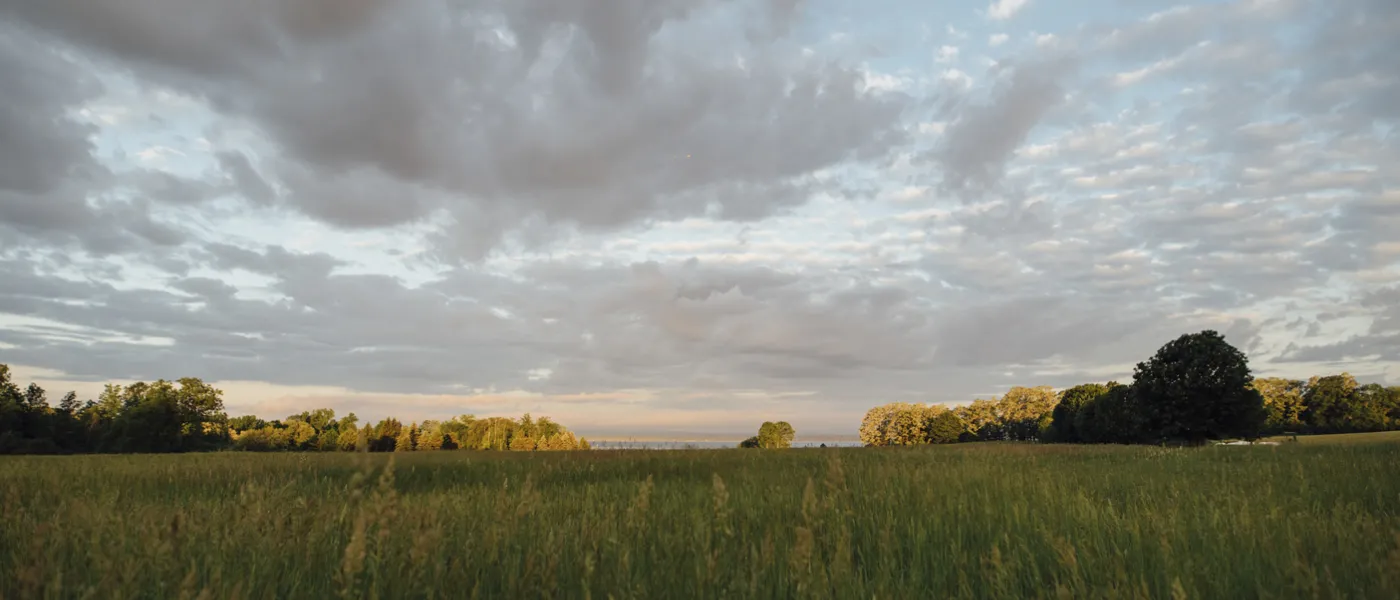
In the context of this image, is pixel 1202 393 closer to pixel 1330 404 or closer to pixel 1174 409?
pixel 1174 409

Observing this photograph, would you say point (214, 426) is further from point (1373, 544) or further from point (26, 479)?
point (1373, 544)

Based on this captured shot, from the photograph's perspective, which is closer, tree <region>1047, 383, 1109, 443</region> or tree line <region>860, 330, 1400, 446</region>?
tree line <region>860, 330, 1400, 446</region>

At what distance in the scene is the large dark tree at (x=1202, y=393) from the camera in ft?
132

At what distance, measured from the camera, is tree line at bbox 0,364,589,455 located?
203ft

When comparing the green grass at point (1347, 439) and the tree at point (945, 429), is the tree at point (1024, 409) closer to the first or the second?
the tree at point (945, 429)

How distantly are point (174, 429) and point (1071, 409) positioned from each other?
106199mm

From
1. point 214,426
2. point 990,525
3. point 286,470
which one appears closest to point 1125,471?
point 990,525

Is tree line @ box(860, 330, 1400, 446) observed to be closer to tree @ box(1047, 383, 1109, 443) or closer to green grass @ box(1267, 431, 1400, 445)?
tree @ box(1047, 383, 1109, 443)

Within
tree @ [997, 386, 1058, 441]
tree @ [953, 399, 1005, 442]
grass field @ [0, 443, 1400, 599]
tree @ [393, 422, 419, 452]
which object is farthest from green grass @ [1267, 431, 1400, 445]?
tree @ [953, 399, 1005, 442]

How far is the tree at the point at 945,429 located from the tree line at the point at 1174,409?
186mm

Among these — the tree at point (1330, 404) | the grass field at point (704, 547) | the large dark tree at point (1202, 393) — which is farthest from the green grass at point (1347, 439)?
the tree at point (1330, 404)

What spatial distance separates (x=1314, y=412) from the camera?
9706 cm

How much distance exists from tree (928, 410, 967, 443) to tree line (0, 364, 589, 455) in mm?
70743

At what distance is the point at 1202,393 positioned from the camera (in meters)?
41.2
